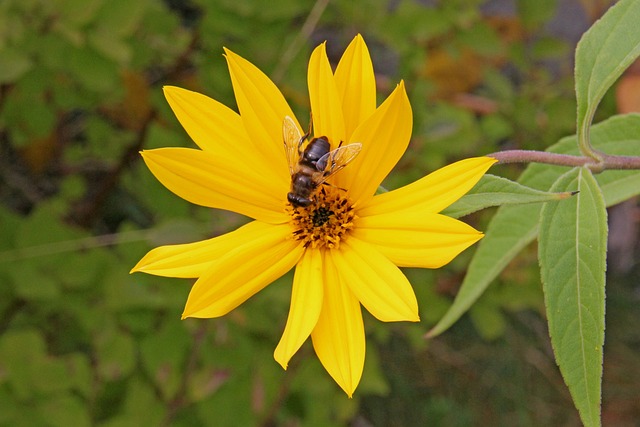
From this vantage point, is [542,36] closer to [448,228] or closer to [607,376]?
[607,376]

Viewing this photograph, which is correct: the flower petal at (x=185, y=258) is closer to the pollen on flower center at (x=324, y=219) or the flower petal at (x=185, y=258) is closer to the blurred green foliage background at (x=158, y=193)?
the pollen on flower center at (x=324, y=219)

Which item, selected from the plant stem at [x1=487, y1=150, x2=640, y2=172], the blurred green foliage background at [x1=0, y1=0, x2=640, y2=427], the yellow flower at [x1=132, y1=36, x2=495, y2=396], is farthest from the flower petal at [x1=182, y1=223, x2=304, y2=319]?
the blurred green foliage background at [x1=0, y1=0, x2=640, y2=427]

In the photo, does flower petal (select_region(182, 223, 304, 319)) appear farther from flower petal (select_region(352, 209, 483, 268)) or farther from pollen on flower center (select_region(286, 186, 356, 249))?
flower petal (select_region(352, 209, 483, 268))

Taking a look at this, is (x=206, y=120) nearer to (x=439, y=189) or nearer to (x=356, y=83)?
(x=356, y=83)

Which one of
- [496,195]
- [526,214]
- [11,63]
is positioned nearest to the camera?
[496,195]

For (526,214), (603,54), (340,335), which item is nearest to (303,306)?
(340,335)

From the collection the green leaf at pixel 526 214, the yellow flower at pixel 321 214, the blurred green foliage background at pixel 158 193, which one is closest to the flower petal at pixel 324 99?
the yellow flower at pixel 321 214
